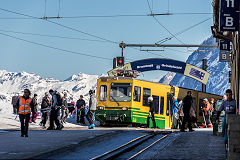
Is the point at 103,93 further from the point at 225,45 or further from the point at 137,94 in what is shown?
the point at 225,45

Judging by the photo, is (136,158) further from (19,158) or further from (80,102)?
(80,102)

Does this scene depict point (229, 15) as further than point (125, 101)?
No

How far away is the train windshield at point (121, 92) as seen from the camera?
2934cm

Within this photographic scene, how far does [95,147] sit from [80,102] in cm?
1549

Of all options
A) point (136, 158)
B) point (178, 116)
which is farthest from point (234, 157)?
point (178, 116)

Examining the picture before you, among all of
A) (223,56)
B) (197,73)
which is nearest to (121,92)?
(223,56)

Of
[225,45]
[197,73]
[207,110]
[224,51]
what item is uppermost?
[225,45]

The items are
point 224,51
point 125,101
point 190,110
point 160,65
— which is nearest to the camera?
point 190,110

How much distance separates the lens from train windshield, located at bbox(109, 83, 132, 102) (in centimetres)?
2934

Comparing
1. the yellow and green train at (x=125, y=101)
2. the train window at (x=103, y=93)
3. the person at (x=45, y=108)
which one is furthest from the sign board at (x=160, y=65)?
the person at (x=45, y=108)

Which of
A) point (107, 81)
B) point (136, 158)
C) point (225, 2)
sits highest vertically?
point (225, 2)

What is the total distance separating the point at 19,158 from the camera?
34.9 ft

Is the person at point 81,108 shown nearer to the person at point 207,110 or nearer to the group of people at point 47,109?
the group of people at point 47,109

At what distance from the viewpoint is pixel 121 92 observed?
29.7 meters
